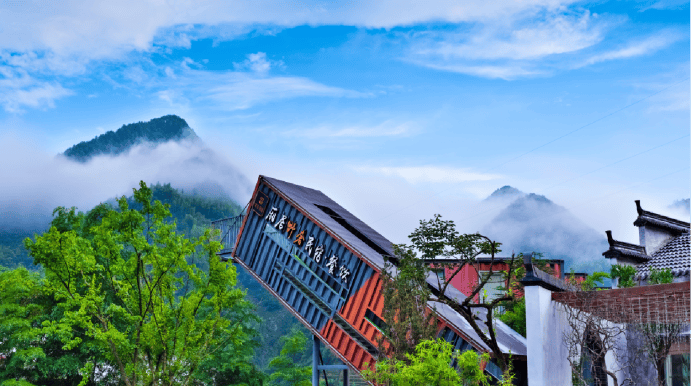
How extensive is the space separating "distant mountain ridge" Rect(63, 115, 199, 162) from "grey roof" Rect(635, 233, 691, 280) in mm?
92641

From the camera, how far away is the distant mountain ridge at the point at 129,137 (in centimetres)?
9425

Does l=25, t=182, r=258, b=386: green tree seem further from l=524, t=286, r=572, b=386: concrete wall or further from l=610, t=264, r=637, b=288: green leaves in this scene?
l=610, t=264, r=637, b=288: green leaves

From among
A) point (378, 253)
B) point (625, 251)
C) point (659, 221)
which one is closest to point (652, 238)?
point (659, 221)

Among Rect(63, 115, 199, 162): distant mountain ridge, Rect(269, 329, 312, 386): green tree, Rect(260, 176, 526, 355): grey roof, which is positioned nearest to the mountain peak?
Rect(63, 115, 199, 162): distant mountain ridge

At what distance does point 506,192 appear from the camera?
4227 inches

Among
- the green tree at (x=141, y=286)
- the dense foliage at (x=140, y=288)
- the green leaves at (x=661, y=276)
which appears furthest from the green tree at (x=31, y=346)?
the green leaves at (x=661, y=276)

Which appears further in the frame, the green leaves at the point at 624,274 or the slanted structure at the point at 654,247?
the slanted structure at the point at 654,247

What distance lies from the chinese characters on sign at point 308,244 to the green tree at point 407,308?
212 cm

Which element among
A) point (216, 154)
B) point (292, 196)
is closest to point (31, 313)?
point (292, 196)

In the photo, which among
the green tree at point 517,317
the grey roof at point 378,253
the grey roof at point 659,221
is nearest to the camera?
the grey roof at point 378,253

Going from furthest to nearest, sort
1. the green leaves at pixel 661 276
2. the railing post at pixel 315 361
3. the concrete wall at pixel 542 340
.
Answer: the railing post at pixel 315 361, the green leaves at pixel 661 276, the concrete wall at pixel 542 340

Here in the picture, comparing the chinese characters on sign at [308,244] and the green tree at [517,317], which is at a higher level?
the chinese characters on sign at [308,244]

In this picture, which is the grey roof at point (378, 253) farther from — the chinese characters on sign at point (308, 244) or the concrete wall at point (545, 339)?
the concrete wall at point (545, 339)

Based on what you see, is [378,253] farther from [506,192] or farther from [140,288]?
[506,192]
